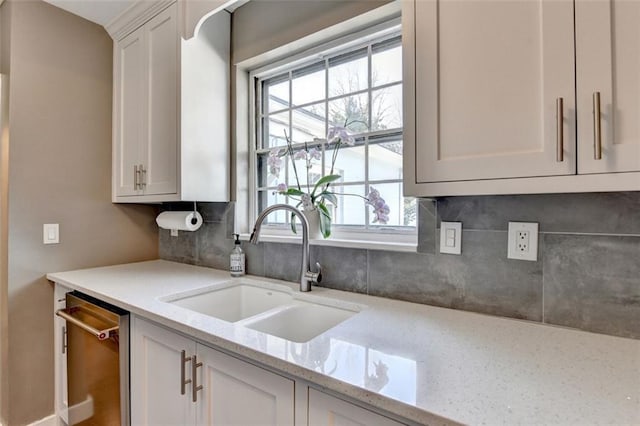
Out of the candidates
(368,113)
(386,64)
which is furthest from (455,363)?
(386,64)

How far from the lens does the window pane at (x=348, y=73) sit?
161cm

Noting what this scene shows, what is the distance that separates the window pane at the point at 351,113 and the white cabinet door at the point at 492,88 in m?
0.59

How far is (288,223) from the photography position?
183cm

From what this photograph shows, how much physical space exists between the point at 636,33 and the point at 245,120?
1.73 m

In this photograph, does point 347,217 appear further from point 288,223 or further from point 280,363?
point 280,363

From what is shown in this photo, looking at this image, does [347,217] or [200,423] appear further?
[347,217]

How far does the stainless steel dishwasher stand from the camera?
4.34 feet

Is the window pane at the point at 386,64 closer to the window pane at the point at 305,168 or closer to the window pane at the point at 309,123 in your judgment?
the window pane at the point at 309,123

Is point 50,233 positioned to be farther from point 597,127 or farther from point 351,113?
point 597,127

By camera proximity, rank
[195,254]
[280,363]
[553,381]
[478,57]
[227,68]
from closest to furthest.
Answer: [553,381], [280,363], [478,57], [227,68], [195,254]

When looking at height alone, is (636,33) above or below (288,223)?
above

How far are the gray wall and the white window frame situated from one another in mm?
990

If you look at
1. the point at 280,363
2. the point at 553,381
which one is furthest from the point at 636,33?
the point at 280,363

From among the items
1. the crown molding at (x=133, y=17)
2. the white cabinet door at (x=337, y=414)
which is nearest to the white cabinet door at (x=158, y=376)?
the white cabinet door at (x=337, y=414)
